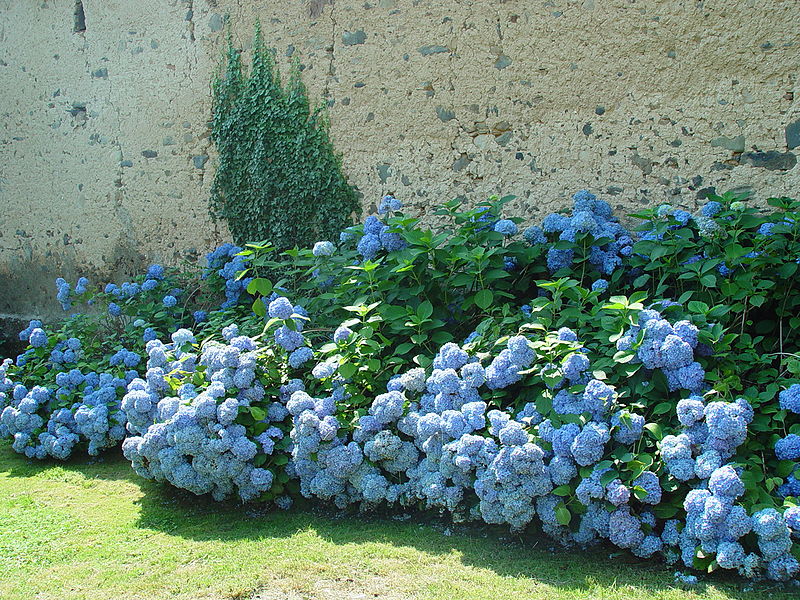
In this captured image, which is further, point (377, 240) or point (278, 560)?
point (377, 240)

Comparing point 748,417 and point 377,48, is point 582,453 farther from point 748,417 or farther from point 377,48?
point 377,48

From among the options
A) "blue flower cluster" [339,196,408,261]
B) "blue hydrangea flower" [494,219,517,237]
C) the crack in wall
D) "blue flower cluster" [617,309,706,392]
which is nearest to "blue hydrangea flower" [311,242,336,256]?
"blue flower cluster" [339,196,408,261]

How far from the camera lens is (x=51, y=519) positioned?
3729 millimetres

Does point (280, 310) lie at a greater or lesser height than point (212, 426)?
greater

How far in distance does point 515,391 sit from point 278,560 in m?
1.26

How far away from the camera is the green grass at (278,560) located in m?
2.78

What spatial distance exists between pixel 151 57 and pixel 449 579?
555cm

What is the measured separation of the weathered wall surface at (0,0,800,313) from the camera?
4418 mm

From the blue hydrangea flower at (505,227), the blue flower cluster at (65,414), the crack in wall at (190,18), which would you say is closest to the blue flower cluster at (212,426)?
the blue flower cluster at (65,414)

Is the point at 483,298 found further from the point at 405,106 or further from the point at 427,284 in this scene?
the point at 405,106

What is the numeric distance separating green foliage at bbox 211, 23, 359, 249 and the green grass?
2.59 meters

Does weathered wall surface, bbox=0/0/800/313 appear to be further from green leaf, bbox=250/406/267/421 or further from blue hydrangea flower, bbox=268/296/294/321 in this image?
green leaf, bbox=250/406/267/421

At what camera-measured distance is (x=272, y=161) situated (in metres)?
6.02

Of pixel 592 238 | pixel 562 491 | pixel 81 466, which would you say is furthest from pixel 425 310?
pixel 81 466
